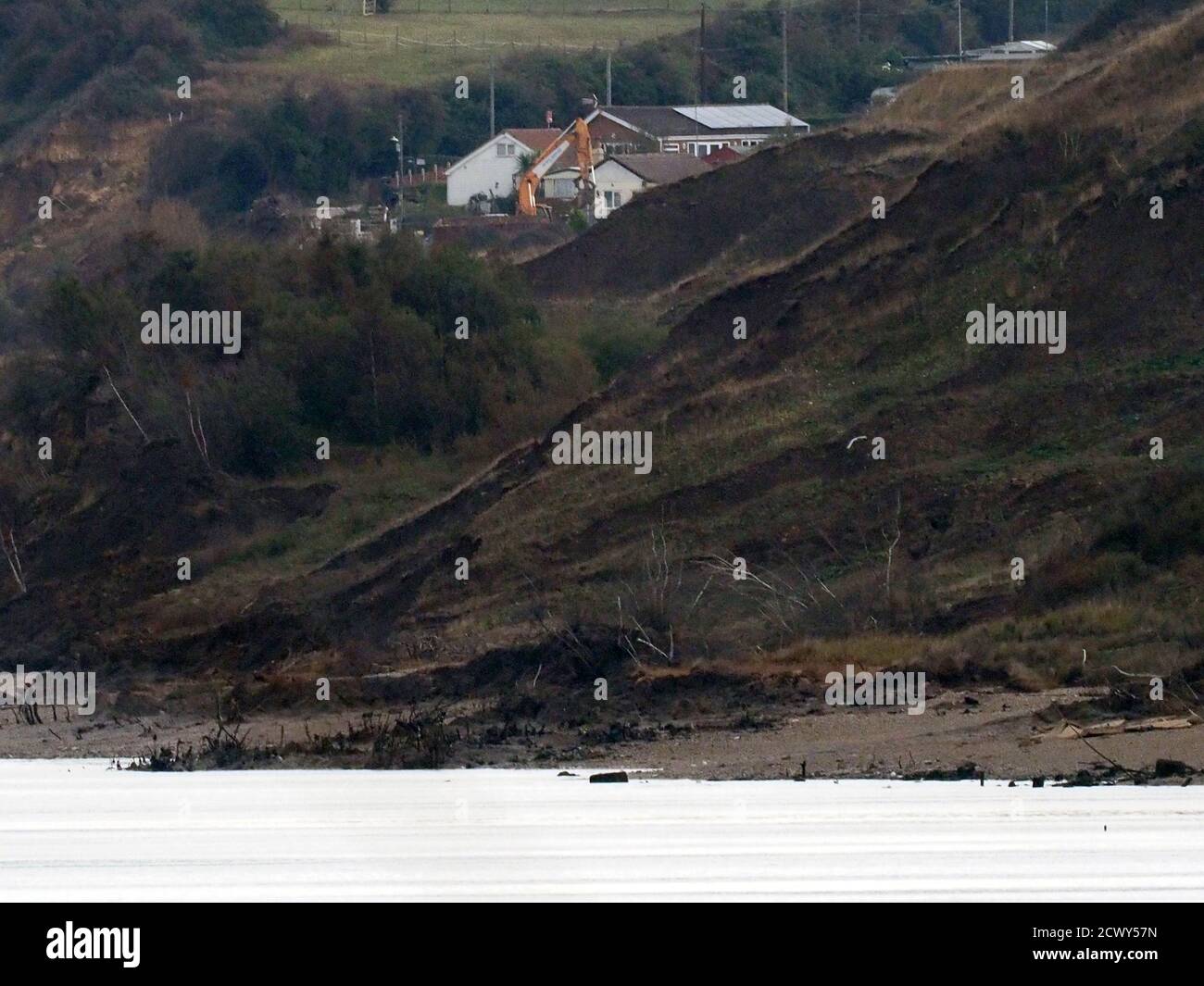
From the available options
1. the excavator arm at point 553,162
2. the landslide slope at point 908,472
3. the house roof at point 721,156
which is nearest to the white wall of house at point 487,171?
the excavator arm at point 553,162

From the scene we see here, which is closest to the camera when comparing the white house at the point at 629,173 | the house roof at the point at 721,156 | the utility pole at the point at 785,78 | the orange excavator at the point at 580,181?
the orange excavator at the point at 580,181

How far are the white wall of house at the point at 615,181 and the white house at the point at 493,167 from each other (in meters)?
8.96

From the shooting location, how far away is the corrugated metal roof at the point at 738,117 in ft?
258

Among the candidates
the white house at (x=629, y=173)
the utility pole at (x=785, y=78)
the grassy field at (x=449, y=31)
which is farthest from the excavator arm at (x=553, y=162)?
the grassy field at (x=449, y=31)

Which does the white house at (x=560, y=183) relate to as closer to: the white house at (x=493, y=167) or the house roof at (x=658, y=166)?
the house roof at (x=658, y=166)

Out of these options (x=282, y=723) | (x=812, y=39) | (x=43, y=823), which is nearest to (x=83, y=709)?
(x=282, y=723)

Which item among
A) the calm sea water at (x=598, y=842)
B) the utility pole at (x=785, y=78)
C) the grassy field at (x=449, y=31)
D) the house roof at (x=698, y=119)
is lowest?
the calm sea water at (x=598, y=842)

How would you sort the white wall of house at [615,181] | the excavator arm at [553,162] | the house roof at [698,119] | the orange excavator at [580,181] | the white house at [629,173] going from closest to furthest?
the excavator arm at [553,162]
the orange excavator at [580,181]
the white house at [629,173]
the white wall of house at [615,181]
the house roof at [698,119]

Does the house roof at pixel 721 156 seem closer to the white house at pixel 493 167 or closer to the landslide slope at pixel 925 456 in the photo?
the white house at pixel 493 167

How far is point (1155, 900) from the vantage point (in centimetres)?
1125

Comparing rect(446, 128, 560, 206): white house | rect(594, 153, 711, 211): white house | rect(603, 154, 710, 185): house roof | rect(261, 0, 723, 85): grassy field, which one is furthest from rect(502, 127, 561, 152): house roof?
rect(261, 0, 723, 85): grassy field

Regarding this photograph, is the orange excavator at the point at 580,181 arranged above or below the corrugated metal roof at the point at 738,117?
below

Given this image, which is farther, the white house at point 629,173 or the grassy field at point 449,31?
the grassy field at point 449,31

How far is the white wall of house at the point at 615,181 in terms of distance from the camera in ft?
227
